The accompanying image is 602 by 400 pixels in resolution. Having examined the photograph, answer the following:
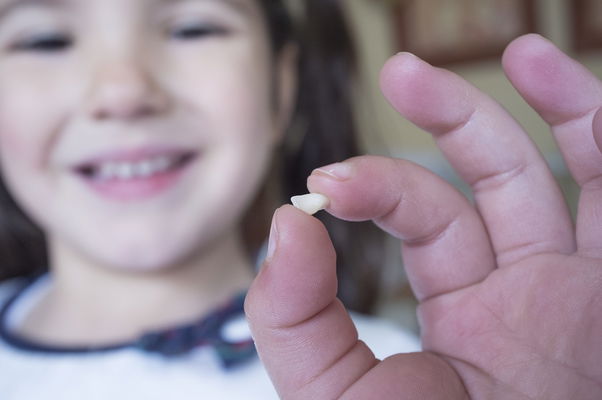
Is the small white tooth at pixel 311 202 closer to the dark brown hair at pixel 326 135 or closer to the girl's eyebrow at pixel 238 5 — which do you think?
the girl's eyebrow at pixel 238 5

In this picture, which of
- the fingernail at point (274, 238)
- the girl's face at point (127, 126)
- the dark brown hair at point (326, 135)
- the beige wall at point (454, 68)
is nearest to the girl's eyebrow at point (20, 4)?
the girl's face at point (127, 126)

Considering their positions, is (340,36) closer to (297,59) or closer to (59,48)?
(297,59)

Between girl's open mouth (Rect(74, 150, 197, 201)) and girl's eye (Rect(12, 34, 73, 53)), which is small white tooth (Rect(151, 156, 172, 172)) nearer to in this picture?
girl's open mouth (Rect(74, 150, 197, 201))

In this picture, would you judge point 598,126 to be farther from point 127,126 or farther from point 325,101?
point 325,101

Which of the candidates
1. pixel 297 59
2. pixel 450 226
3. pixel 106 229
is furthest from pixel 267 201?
pixel 450 226

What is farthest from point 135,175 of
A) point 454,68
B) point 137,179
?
point 454,68

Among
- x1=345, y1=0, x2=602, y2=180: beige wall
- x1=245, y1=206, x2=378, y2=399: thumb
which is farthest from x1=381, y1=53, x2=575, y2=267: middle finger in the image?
x1=345, y1=0, x2=602, y2=180: beige wall
